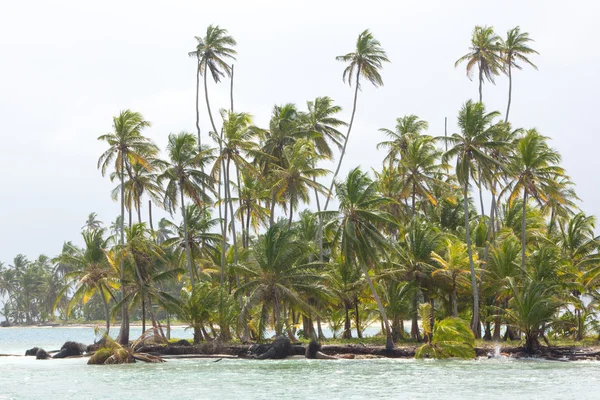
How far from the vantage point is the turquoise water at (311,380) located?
25.6m

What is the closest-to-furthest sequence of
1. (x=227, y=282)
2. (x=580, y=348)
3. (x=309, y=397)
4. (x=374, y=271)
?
1. (x=309, y=397)
2. (x=580, y=348)
3. (x=374, y=271)
4. (x=227, y=282)

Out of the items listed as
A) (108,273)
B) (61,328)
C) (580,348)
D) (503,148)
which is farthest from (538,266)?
(61,328)

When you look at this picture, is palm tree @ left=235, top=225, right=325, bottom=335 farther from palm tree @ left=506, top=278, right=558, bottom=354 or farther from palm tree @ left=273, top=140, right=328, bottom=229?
palm tree @ left=506, top=278, right=558, bottom=354

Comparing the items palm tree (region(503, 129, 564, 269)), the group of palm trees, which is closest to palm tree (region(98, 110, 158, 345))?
the group of palm trees

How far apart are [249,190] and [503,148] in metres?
18.2

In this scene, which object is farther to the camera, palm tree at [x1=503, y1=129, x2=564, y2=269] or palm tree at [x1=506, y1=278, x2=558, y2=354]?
palm tree at [x1=503, y1=129, x2=564, y2=269]

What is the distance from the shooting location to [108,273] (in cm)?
4681

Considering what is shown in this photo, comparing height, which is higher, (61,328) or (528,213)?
(528,213)

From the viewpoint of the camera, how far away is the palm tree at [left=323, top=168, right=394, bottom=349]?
38969 mm

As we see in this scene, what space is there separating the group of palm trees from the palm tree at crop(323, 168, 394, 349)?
0.08 metres

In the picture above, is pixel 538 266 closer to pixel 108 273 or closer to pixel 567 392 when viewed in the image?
pixel 567 392

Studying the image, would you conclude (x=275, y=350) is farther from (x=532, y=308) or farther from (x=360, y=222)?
(x=532, y=308)

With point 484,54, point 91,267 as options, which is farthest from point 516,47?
point 91,267

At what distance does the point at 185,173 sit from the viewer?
48344mm
